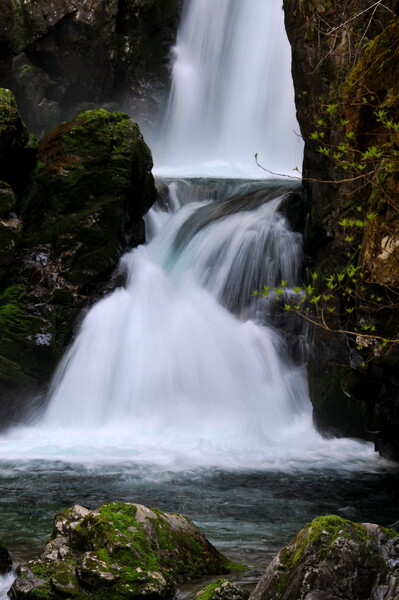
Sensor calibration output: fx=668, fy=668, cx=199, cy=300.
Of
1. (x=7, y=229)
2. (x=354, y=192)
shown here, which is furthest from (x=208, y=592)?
(x=7, y=229)

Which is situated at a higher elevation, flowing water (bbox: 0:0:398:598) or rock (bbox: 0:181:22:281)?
rock (bbox: 0:181:22:281)

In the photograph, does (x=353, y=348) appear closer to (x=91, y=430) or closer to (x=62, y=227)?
(x=91, y=430)

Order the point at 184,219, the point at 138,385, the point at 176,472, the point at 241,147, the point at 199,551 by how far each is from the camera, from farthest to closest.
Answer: the point at 241,147, the point at 184,219, the point at 138,385, the point at 176,472, the point at 199,551

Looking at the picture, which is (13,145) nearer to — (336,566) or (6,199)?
(6,199)

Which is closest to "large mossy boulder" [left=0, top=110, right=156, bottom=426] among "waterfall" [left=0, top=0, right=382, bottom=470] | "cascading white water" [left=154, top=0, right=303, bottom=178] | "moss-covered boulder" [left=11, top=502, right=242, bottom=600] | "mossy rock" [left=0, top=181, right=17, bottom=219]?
"mossy rock" [left=0, top=181, right=17, bottom=219]

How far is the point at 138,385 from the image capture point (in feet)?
37.9

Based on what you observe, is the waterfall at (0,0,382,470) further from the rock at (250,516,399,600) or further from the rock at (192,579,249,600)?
the rock at (250,516,399,600)

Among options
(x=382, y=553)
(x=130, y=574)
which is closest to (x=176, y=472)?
(x=130, y=574)

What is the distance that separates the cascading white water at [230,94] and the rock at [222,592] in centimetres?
1836

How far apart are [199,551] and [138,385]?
6693 mm

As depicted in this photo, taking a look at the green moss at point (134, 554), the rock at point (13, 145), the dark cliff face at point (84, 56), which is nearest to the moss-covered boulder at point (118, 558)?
the green moss at point (134, 554)

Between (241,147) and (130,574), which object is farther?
(241,147)

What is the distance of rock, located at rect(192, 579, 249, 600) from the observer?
4020mm

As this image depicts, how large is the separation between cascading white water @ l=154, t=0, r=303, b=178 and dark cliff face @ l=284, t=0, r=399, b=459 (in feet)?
33.5
